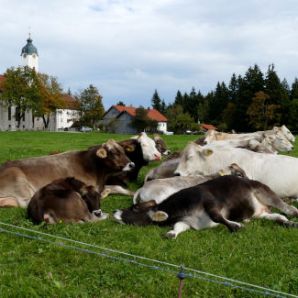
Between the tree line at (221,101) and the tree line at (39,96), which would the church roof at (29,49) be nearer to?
the tree line at (221,101)

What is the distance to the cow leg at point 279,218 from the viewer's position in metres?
7.98

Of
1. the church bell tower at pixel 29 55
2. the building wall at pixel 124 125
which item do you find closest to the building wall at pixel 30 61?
the church bell tower at pixel 29 55

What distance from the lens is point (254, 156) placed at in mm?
11617

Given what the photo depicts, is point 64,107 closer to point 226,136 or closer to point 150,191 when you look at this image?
point 226,136

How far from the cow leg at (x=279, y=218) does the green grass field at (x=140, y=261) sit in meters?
0.19

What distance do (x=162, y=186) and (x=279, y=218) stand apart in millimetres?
2327

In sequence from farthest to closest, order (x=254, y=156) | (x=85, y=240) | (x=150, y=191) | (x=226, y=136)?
1. (x=226, y=136)
2. (x=254, y=156)
3. (x=150, y=191)
4. (x=85, y=240)

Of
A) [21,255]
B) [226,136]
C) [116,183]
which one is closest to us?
[21,255]

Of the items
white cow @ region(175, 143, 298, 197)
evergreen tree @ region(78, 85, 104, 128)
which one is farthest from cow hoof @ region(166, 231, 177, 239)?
evergreen tree @ region(78, 85, 104, 128)

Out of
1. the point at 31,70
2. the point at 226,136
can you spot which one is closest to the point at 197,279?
the point at 226,136

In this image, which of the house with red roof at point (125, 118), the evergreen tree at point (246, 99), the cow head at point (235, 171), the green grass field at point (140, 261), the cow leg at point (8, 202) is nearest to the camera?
the green grass field at point (140, 261)

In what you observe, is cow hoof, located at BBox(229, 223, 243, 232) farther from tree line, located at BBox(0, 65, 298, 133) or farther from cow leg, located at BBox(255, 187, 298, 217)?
tree line, located at BBox(0, 65, 298, 133)

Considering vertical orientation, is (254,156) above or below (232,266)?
above

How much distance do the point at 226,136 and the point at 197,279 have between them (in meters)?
12.3
